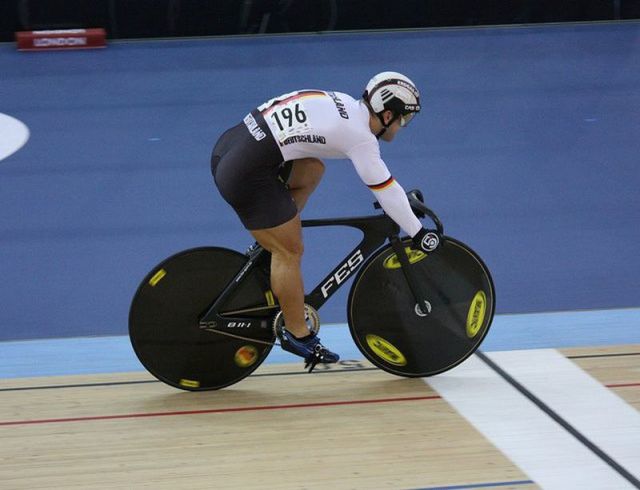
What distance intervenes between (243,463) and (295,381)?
28.3 inches

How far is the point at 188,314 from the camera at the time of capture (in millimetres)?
4094

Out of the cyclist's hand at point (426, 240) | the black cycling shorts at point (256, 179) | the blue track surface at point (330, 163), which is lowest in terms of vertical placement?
the blue track surface at point (330, 163)

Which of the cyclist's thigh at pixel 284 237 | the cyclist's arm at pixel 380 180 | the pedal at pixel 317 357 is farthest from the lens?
the pedal at pixel 317 357

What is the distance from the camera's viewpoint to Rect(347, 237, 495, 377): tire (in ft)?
13.7

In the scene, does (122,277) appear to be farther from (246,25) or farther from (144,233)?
(246,25)

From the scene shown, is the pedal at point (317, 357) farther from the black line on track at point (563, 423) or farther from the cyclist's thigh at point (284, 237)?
the black line on track at point (563, 423)

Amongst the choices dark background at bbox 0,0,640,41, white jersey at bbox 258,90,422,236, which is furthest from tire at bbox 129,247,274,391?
dark background at bbox 0,0,640,41

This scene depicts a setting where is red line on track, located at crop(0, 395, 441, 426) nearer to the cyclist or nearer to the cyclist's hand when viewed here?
the cyclist

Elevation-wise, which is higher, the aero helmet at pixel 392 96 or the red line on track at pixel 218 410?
the aero helmet at pixel 392 96

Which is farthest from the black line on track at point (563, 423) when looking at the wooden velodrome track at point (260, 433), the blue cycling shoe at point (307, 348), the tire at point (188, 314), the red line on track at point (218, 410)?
the tire at point (188, 314)

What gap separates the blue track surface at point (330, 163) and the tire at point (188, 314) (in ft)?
2.74

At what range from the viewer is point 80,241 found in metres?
5.88

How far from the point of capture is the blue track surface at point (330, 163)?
545cm

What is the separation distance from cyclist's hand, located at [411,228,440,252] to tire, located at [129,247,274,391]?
605 mm
